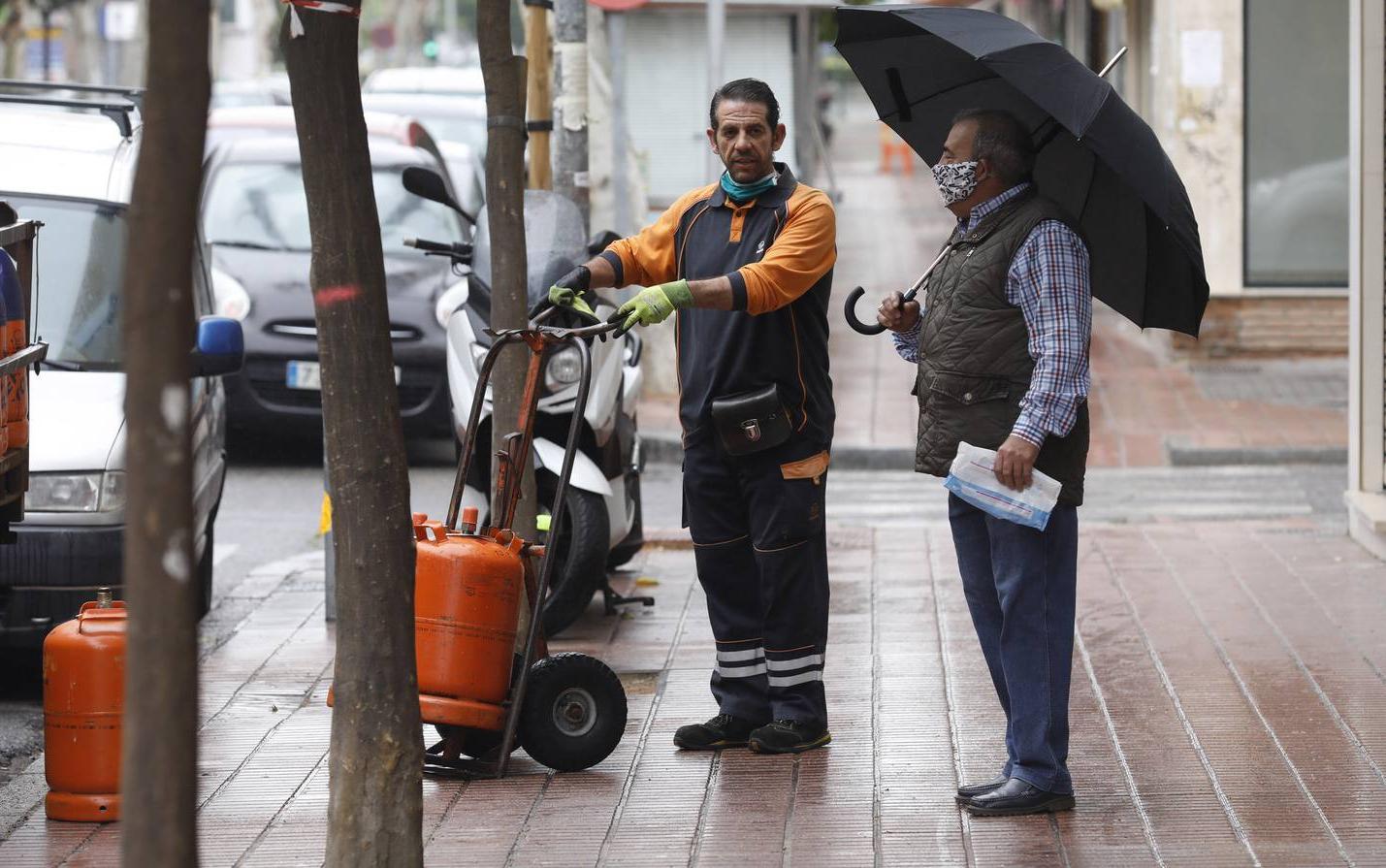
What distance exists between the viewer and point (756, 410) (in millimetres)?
5523

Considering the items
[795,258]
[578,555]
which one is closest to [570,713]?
[795,258]

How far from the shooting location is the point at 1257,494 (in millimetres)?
10898

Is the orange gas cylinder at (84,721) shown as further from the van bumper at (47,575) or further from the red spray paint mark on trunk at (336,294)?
the red spray paint mark on trunk at (336,294)

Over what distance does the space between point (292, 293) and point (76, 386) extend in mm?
5011

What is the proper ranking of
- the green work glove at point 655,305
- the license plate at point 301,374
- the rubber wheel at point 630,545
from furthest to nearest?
the license plate at point 301,374
the rubber wheel at point 630,545
the green work glove at point 655,305

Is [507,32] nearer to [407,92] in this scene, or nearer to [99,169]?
[99,169]

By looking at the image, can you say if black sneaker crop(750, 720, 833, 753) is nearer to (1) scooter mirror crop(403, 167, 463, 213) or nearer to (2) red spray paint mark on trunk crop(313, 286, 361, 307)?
(2) red spray paint mark on trunk crop(313, 286, 361, 307)

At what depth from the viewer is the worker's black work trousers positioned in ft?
18.5

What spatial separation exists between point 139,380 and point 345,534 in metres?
1.21

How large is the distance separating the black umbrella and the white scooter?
1550 mm

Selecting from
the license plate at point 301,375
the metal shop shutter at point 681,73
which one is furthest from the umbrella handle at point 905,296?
the metal shop shutter at point 681,73

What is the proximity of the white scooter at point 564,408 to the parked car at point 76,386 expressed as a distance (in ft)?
3.28

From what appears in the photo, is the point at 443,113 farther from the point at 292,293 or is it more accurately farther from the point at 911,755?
the point at 911,755

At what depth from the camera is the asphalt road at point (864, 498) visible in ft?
33.5
